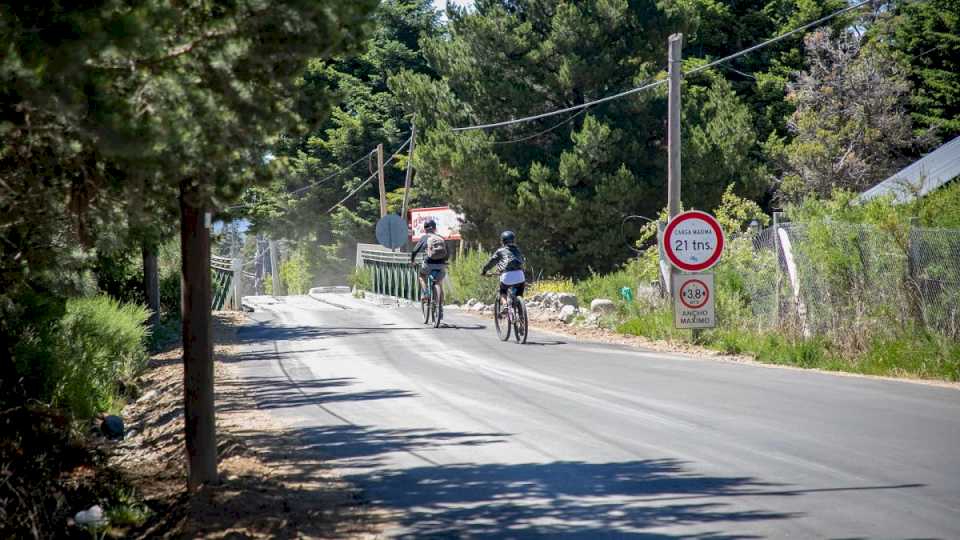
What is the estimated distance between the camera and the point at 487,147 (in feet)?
111

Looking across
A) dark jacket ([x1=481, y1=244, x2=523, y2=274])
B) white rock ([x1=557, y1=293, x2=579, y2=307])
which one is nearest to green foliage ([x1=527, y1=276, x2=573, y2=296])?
white rock ([x1=557, y1=293, x2=579, y2=307])

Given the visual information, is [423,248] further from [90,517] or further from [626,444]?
[90,517]

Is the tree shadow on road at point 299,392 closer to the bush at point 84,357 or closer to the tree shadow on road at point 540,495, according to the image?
the bush at point 84,357

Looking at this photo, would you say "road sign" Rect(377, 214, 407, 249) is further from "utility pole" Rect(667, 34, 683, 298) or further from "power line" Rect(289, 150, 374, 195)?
"power line" Rect(289, 150, 374, 195)

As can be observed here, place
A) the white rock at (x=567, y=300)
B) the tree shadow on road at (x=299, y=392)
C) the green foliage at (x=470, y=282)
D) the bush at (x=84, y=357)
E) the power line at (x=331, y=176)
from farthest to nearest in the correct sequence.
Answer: the power line at (x=331, y=176), the green foliage at (x=470, y=282), the white rock at (x=567, y=300), the tree shadow on road at (x=299, y=392), the bush at (x=84, y=357)

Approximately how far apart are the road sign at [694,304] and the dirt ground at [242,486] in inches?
313

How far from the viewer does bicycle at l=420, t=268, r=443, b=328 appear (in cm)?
2236

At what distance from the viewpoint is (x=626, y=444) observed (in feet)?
29.7

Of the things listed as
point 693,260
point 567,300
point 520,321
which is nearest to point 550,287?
point 567,300

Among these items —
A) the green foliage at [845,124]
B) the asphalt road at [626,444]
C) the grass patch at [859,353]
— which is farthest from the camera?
the green foliage at [845,124]

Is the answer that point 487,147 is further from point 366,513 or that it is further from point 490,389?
point 366,513

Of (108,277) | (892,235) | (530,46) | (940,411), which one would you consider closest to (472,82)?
(530,46)

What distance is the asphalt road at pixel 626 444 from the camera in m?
6.66

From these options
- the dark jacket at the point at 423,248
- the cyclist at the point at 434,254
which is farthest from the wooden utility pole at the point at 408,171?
the cyclist at the point at 434,254
